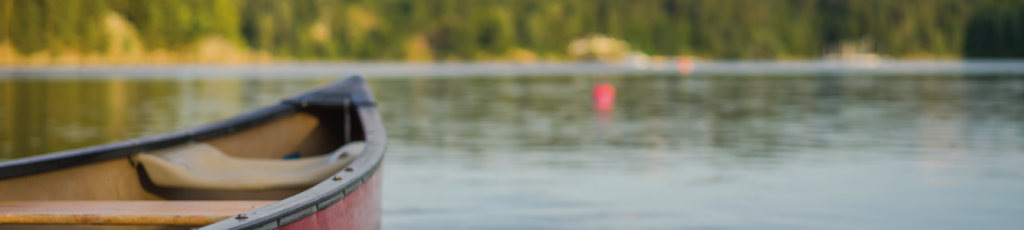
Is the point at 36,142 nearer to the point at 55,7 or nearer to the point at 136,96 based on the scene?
the point at 136,96

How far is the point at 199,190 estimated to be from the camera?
32.4ft

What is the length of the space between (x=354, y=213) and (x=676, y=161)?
1027cm

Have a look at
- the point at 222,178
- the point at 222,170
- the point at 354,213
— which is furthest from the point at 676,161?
the point at 354,213

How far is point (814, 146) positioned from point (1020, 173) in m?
5.16

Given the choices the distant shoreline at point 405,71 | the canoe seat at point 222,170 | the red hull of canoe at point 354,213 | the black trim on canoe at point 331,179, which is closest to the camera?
the black trim on canoe at point 331,179

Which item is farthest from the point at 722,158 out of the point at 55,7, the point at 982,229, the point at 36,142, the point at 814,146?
the point at 55,7

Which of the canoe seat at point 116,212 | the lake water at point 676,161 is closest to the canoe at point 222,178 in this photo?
the canoe seat at point 116,212

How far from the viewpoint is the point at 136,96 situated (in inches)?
1845

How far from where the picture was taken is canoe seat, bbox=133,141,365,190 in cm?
974

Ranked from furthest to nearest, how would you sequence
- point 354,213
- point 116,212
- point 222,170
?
point 222,170, point 354,213, point 116,212

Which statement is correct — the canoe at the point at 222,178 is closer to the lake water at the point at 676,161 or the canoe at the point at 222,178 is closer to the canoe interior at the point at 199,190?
the canoe interior at the point at 199,190

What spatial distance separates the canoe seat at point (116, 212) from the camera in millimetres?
7230

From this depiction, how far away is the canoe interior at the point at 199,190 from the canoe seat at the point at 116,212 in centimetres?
2

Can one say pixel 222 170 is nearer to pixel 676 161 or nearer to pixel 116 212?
pixel 116 212
